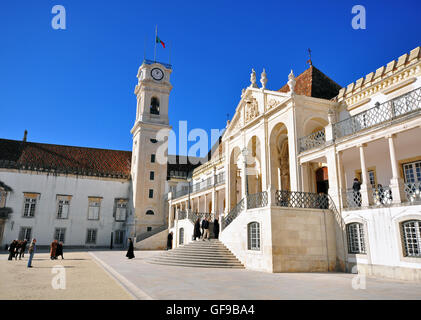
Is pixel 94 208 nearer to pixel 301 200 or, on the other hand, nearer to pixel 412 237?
pixel 301 200

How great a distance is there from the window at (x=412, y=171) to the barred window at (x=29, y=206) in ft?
118

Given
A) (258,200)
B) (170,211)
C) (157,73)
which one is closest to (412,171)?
(258,200)

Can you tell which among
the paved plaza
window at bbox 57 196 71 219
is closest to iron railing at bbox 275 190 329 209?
the paved plaza

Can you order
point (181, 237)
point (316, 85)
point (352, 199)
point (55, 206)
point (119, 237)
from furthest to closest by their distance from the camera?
point (119, 237) → point (55, 206) → point (181, 237) → point (316, 85) → point (352, 199)

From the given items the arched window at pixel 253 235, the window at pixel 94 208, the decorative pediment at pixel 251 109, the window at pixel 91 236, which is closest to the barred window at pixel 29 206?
the window at pixel 94 208

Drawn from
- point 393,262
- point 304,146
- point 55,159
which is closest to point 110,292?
point 393,262

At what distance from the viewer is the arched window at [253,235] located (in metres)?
14.7

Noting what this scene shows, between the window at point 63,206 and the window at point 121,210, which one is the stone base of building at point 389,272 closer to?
the window at point 121,210

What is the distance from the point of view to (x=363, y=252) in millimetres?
12844

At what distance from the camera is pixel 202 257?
1616 centimetres

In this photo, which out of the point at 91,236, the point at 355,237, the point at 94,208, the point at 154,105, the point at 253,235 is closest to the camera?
the point at 355,237

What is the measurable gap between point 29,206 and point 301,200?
1273 inches

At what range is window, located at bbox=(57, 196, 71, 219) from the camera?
3603 centimetres

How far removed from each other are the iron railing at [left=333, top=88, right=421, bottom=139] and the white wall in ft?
94.7
